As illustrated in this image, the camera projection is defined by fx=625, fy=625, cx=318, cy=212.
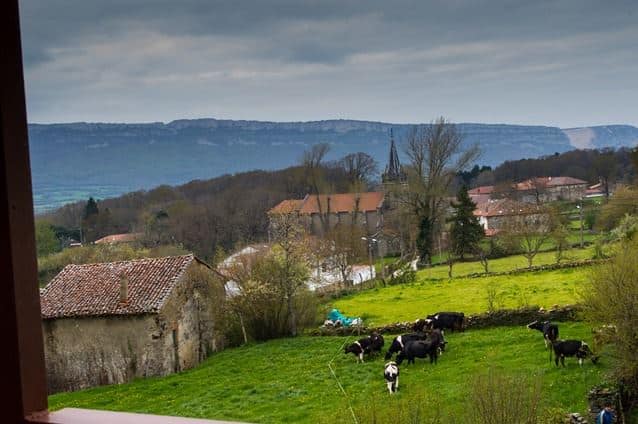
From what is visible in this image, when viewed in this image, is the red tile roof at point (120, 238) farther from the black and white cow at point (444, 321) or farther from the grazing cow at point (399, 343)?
the grazing cow at point (399, 343)

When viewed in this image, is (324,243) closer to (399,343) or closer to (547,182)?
(399,343)

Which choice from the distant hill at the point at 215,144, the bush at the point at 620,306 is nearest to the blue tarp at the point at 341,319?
the bush at the point at 620,306

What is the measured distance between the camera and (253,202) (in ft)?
142

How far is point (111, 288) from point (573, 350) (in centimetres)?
1319

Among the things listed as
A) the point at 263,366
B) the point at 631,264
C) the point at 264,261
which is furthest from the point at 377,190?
the point at 631,264

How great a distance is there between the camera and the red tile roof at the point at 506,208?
32.6m

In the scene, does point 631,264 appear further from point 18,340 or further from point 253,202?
point 253,202

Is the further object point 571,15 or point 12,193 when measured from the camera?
point 571,15

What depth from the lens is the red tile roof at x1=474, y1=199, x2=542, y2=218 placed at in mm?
32638

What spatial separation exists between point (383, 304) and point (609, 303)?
501 inches

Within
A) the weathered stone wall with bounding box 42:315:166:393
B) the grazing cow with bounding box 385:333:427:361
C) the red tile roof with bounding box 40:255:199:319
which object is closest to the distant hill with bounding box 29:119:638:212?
the red tile roof with bounding box 40:255:199:319

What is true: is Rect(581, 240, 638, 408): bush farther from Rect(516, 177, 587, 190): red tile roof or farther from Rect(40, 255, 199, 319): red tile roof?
Rect(516, 177, 587, 190): red tile roof

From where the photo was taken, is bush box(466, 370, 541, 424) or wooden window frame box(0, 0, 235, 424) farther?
bush box(466, 370, 541, 424)

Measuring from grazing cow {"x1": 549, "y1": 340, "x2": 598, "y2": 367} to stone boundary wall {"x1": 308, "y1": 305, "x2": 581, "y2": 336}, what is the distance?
14.1 ft
